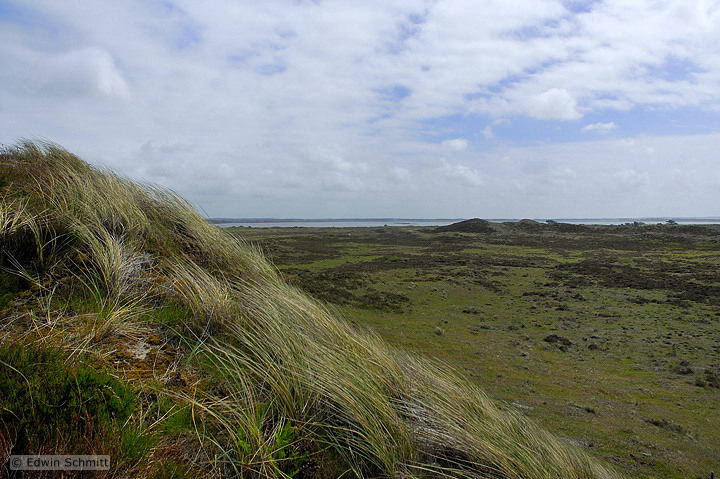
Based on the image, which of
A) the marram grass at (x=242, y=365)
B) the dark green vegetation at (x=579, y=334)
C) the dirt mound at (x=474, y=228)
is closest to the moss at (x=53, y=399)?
the marram grass at (x=242, y=365)

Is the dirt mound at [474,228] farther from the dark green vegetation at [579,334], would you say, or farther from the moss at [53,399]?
the moss at [53,399]

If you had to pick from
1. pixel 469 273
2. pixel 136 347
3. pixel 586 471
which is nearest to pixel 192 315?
pixel 136 347

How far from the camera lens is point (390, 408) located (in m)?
2.85

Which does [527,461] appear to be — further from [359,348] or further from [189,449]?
[189,449]

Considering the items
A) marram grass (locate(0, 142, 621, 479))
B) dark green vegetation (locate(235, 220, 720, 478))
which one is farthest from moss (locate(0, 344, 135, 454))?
dark green vegetation (locate(235, 220, 720, 478))

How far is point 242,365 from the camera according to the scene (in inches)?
120

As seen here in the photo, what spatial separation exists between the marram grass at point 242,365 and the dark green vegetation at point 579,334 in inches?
87.4

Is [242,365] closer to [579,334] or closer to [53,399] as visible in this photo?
[53,399]

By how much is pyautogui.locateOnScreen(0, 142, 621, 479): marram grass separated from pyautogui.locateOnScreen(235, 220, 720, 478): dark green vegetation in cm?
222

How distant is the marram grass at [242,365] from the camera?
240 centimetres

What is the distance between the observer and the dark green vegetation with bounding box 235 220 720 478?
6.29m

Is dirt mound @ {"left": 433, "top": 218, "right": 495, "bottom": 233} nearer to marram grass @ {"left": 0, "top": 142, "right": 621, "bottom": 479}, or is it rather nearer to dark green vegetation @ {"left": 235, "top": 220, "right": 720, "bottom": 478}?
dark green vegetation @ {"left": 235, "top": 220, "right": 720, "bottom": 478}

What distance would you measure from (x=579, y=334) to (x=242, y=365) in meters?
11.2

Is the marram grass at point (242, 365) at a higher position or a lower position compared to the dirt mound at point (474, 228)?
lower
